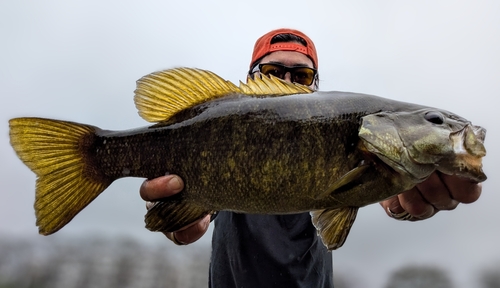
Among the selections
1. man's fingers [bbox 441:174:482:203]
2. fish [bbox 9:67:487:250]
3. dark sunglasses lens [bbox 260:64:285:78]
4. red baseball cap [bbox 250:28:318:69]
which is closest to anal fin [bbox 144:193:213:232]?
fish [bbox 9:67:487:250]

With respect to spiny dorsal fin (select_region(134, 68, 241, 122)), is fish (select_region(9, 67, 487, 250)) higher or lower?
lower

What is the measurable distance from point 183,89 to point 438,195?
5.12 feet

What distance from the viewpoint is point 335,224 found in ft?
6.65

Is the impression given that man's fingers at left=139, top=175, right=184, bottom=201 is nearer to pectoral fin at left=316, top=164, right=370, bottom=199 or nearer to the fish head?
pectoral fin at left=316, top=164, right=370, bottom=199

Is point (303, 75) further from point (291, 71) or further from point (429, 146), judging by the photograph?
point (429, 146)

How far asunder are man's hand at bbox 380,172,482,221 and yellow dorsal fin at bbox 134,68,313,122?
0.87 m

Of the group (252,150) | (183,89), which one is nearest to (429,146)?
(252,150)

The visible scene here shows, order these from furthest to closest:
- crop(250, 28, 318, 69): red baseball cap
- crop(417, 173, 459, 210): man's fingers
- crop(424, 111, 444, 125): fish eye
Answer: crop(250, 28, 318, 69): red baseball cap
crop(417, 173, 459, 210): man's fingers
crop(424, 111, 444, 125): fish eye

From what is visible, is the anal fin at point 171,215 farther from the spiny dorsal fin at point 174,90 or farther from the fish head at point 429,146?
the fish head at point 429,146

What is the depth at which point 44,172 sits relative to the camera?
2.09 metres

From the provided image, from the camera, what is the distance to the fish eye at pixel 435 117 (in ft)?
6.28

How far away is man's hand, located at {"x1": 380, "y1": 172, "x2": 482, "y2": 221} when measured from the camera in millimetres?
2104

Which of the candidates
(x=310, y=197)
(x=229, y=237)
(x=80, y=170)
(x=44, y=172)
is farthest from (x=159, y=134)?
(x=229, y=237)

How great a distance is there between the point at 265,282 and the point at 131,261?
1402 inches
